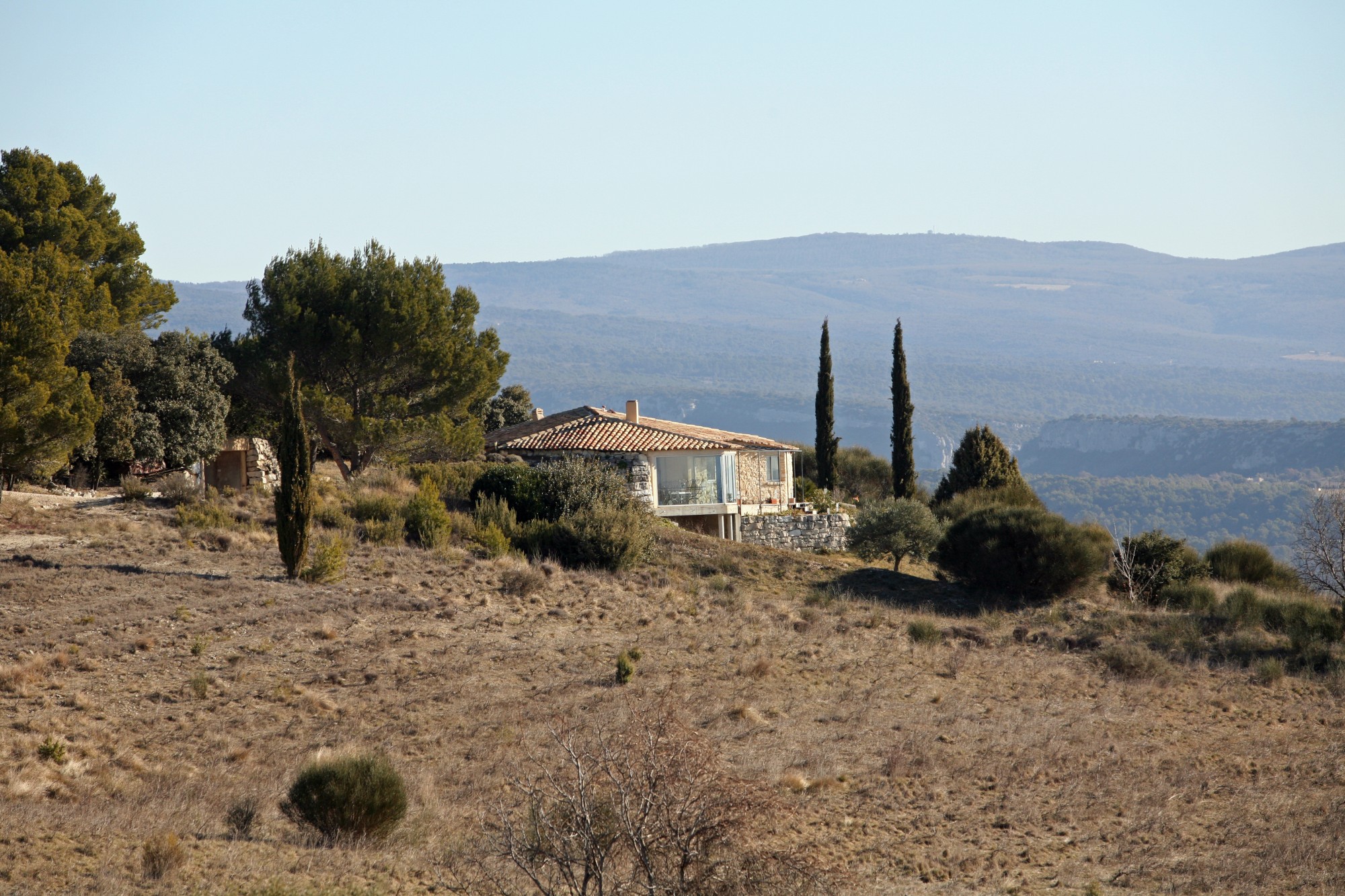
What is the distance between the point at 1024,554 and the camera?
31.2 m

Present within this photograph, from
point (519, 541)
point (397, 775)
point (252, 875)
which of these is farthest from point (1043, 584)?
point (252, 875)

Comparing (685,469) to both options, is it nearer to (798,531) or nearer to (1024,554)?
(798,531)

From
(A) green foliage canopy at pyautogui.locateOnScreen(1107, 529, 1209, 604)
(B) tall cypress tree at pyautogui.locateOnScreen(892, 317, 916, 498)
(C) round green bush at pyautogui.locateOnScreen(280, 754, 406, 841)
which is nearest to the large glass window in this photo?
(B) tall cypress tree at pyautogui.locateOnScreen(892, 317, 916, 498)

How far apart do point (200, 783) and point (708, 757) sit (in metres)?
5.86

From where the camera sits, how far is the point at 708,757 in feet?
38.2

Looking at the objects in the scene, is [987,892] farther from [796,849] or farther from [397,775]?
[397,775]

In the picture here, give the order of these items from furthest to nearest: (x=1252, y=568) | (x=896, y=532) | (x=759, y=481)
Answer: (x=759, y=481), (x=896, y=532), (x=1252, y=568)

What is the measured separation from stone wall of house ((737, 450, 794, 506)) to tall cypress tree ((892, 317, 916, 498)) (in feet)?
19.3

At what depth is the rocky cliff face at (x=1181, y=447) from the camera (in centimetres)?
13575

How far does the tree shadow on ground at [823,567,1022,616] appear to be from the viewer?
3022 centimetres

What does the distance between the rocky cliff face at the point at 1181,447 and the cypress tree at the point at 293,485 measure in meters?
130

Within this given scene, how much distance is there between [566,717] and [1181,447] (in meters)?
156

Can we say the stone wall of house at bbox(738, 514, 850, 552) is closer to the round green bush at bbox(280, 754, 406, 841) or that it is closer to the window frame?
the window frame

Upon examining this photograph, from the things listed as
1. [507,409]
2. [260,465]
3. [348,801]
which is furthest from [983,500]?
[348,801]
